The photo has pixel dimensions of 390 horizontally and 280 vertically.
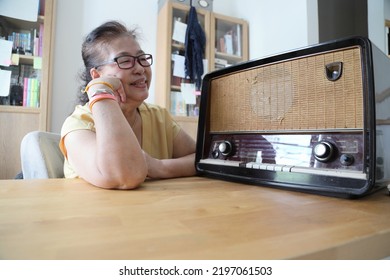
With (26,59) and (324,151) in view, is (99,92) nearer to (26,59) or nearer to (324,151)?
(324,151)

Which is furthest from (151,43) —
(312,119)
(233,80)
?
(312,119)

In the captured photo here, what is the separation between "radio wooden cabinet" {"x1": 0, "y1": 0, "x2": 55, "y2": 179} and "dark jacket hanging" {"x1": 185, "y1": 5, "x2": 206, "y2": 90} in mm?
1135

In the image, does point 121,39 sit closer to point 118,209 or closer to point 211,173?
point 211,173

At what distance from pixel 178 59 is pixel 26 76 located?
1262 mm

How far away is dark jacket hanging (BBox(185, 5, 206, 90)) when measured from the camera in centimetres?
237

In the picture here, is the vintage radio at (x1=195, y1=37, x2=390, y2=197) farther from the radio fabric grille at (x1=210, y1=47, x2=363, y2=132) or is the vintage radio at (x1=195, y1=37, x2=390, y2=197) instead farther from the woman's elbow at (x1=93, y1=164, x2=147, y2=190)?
the woman's elbow at (x1=93, y1=164, x2=147, y2=190)

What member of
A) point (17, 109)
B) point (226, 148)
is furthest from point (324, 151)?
point (17, 109)

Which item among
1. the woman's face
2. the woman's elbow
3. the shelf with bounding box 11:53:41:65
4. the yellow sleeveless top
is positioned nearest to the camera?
the woman's elbow

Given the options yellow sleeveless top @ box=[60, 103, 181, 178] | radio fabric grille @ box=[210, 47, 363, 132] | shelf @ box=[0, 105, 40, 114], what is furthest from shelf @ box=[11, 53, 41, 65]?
radio fabric grille @ box=[210, 47, 363, 132]

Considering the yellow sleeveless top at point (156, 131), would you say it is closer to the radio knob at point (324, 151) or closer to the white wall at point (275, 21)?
the radio knob at point (324, 151)

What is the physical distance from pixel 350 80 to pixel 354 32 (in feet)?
5.50

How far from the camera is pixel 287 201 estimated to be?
402 millimetres

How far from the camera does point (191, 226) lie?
0.27m
